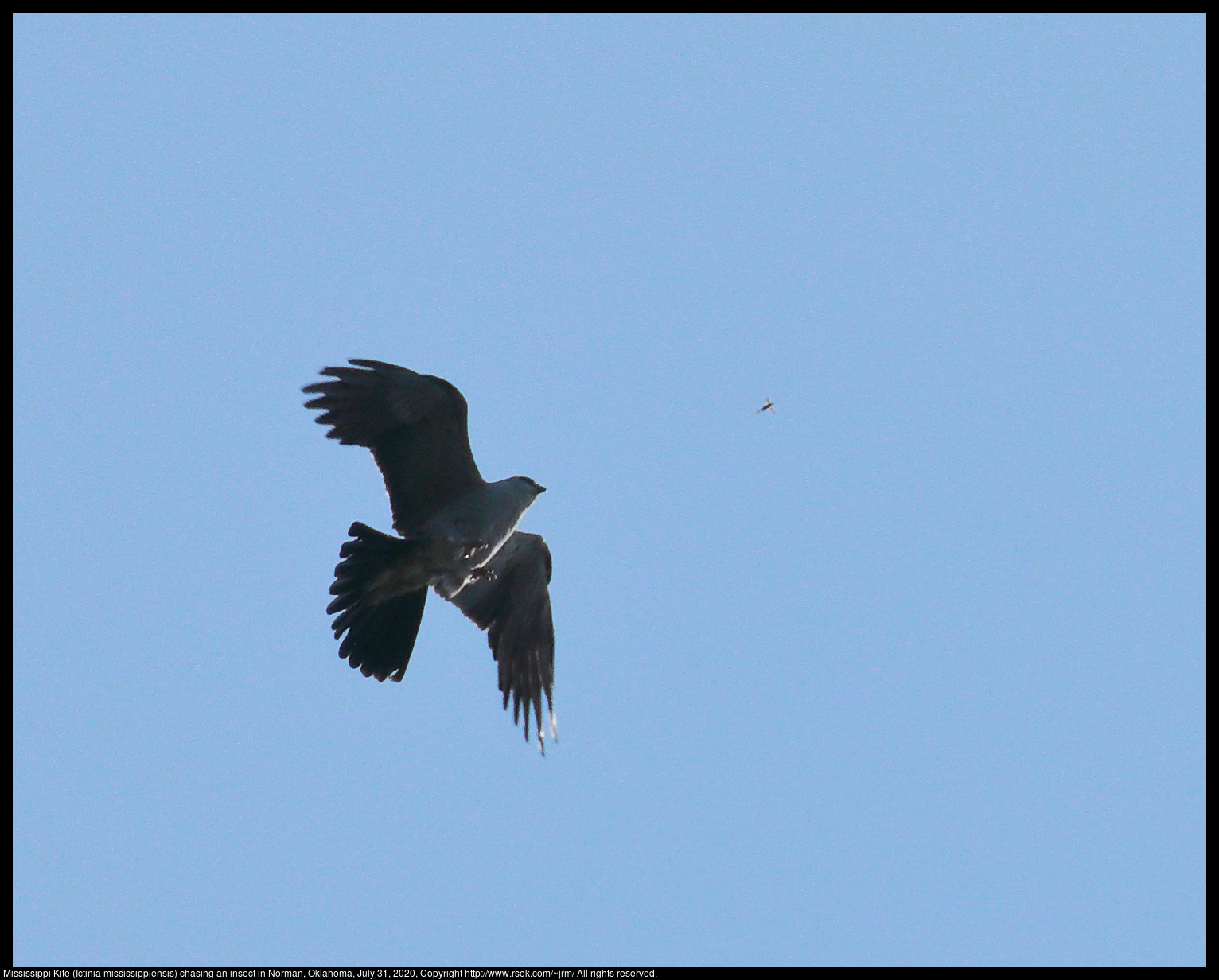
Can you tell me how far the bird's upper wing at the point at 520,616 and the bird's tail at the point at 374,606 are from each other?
1146 mm

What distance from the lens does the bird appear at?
407 inches

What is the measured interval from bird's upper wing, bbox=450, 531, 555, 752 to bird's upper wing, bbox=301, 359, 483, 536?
116 centimetres

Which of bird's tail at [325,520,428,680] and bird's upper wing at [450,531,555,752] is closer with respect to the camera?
bird's tail at [325,520,428,680]

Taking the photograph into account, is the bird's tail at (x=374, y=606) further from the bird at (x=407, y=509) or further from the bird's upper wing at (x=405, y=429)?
the bird's upper wing at (x=405, y=429)

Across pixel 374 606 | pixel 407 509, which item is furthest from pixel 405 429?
pixel 374 606

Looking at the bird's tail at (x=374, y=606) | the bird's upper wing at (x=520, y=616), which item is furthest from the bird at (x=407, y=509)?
the bird's upper wing at (x=520, y=616)

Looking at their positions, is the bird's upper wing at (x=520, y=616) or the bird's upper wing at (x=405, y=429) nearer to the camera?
the bird's upper wing at (x=405, y=429)

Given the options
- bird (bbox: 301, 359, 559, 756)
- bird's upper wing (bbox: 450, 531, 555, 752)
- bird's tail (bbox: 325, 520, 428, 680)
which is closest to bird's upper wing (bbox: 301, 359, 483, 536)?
bird (bbox: 301, 359, 559, 756)

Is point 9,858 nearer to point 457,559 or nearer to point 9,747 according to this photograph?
point 9,747

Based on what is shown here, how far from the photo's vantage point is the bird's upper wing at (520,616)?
11875mm

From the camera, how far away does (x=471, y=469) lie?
434 inches

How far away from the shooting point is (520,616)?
12102mm

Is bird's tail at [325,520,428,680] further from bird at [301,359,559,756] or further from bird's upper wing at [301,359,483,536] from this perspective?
bird's upper wing at [301,359,483,536]
